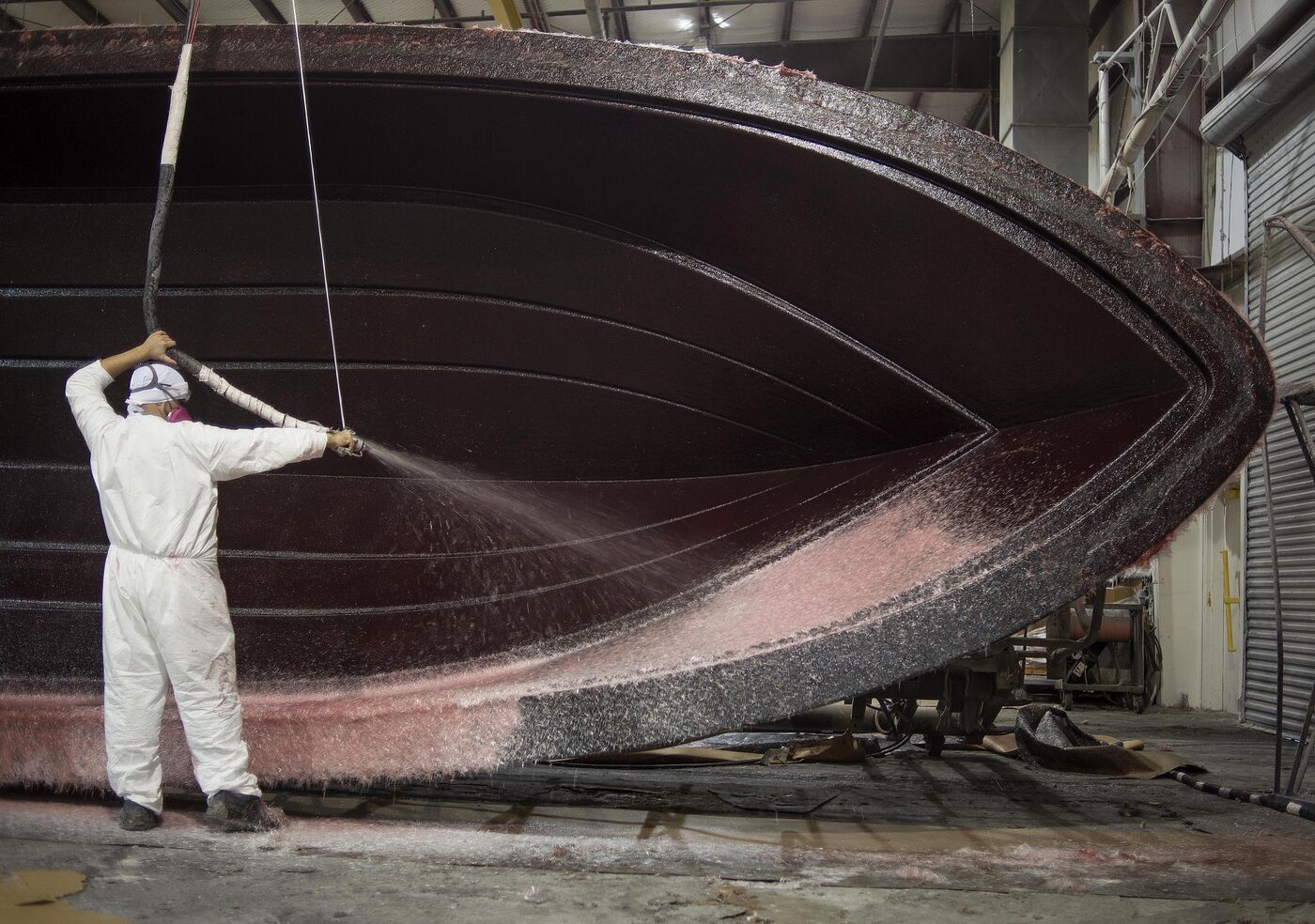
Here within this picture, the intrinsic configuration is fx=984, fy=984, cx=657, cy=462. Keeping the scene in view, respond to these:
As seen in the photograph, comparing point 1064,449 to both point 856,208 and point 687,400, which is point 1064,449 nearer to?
point 856,208

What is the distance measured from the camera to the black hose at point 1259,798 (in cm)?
295

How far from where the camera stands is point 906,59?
364 inches

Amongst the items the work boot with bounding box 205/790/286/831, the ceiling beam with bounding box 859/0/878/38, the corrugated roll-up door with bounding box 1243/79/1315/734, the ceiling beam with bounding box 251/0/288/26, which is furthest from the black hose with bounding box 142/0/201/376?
the ceiling beam with bounding box 859/0/878/38

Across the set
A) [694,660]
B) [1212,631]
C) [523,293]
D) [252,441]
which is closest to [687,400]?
[523,293]

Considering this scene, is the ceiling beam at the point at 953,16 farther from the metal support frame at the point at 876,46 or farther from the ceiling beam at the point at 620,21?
the ceiling beam at the point at 620,21

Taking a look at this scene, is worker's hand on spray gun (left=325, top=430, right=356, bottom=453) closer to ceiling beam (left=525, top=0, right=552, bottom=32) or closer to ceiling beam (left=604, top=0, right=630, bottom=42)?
ceiling beam (left=525, top=0, right=552, bottom=32)

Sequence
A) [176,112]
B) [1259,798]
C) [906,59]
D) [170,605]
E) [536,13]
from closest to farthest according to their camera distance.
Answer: [176,112] → [170,605] → [1259,798] → [536,13] → [906,59]

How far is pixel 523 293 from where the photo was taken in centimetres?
282

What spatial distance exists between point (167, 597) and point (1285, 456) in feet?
19.7

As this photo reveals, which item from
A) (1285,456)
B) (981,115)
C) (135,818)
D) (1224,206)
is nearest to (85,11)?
(135,818)

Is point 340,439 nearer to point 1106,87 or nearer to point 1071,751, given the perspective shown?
point 1071,751

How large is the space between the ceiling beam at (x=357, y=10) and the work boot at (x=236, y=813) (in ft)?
22.5

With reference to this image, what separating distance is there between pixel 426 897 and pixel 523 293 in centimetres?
164

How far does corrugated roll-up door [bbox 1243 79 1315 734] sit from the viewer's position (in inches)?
218
